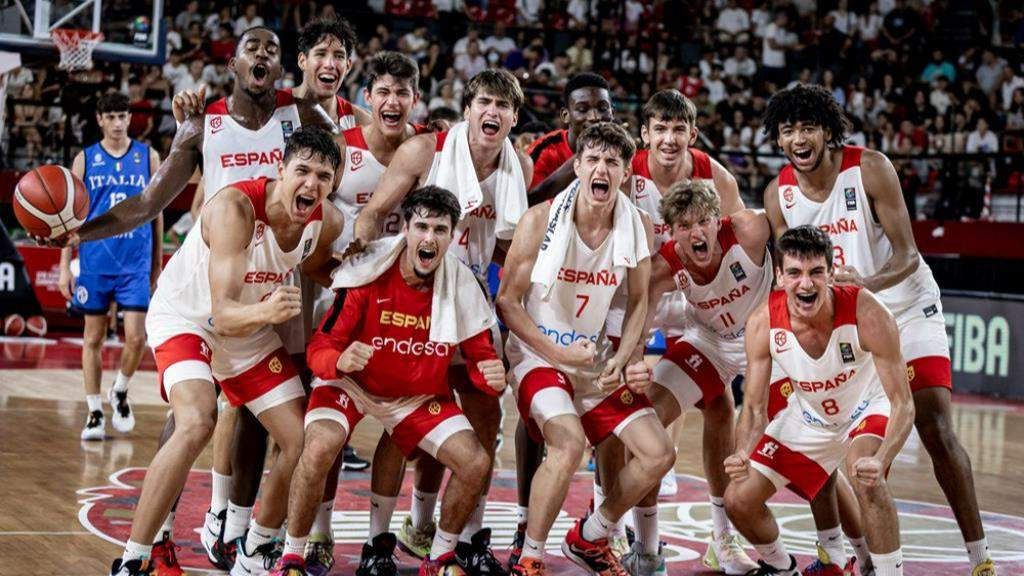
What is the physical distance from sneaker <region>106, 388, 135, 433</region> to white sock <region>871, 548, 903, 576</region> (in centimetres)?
592

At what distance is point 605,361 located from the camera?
20.7 feet

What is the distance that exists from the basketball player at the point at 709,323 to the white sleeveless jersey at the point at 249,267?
177cm

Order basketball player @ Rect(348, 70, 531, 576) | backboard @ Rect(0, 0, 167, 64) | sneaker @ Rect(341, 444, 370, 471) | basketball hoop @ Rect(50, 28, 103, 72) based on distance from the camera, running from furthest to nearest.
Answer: basketball hoop @ Rect(50, 28, 103, 72) < backboard @ Rect(0, 0, 167, 64) < sneaker @ Rect(341, 444, 370, 471) < basketball player @ Rect(348, 70, 531, 576)

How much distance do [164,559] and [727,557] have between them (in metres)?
2.69

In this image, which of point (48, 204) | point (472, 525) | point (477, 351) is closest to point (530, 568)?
point (472, 525)

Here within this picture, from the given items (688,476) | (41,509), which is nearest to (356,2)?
(688,476)

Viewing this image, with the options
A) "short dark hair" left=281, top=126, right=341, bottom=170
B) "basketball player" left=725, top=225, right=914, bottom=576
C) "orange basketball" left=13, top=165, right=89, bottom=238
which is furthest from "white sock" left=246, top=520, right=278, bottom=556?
"basketball player" left=725, top=225, right=914, bottom=576

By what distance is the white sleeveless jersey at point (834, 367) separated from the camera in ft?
18.7

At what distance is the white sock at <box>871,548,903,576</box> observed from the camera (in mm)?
5438

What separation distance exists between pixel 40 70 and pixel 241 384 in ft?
37.9

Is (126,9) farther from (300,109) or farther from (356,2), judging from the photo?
(300,109)

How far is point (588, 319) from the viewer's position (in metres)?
6.21

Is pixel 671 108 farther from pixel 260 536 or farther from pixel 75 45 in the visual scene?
pixel 75 45

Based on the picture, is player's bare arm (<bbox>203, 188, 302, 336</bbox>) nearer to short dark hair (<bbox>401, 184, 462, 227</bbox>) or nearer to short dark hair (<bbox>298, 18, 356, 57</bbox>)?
short dark hair (<bbox>401, 184, 462, 227</bbox>)
